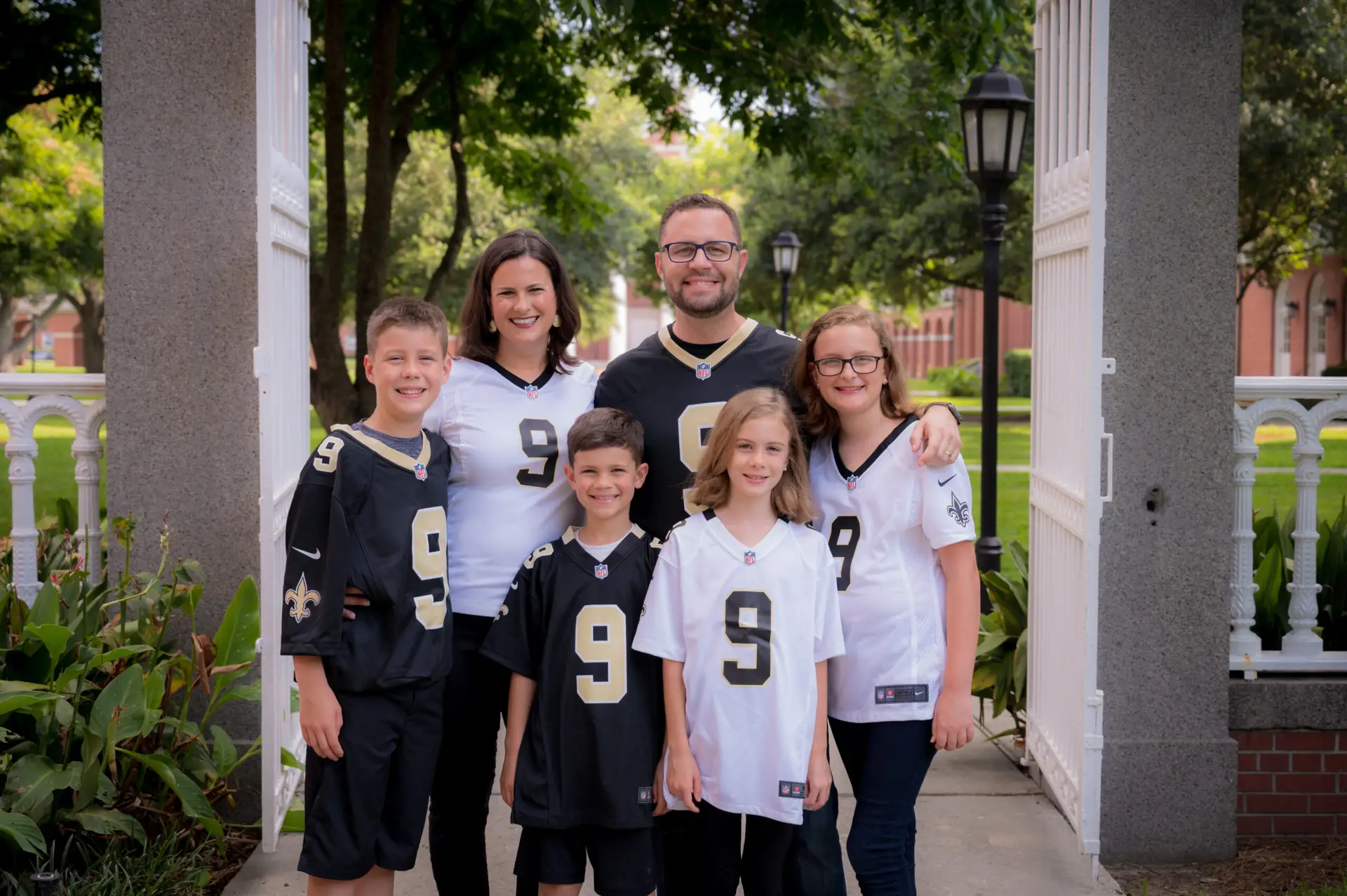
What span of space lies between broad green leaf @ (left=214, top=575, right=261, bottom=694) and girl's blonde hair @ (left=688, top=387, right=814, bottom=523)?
1.94 metres

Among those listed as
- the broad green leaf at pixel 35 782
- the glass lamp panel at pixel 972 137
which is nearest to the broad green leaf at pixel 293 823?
the broad green leaf at pixel 35 782

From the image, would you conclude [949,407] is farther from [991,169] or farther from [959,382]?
[959,382]

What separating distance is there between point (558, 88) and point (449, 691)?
342 inches

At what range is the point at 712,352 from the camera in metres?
3.54

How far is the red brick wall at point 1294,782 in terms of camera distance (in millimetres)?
4664

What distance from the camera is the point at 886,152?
45.5 ft

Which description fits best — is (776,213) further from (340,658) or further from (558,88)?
(340,658)

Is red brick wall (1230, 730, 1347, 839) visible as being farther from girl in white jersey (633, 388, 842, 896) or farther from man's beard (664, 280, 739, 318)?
man's beard (664, 280, 739, 318)

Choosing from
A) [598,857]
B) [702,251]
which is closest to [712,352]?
[702,251]

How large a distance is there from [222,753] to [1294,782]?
393 cm

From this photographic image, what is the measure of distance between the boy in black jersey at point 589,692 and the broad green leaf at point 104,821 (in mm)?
1364

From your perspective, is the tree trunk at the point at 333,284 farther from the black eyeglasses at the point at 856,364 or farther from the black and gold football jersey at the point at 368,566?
the black eyeglasses at the point at 856,364

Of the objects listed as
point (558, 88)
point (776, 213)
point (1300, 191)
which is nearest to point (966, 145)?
point (558, 88)

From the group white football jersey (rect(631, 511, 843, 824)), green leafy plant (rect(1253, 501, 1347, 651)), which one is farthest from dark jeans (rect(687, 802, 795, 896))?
green leafy plant (rect(1253, 501, 1347, 651))
